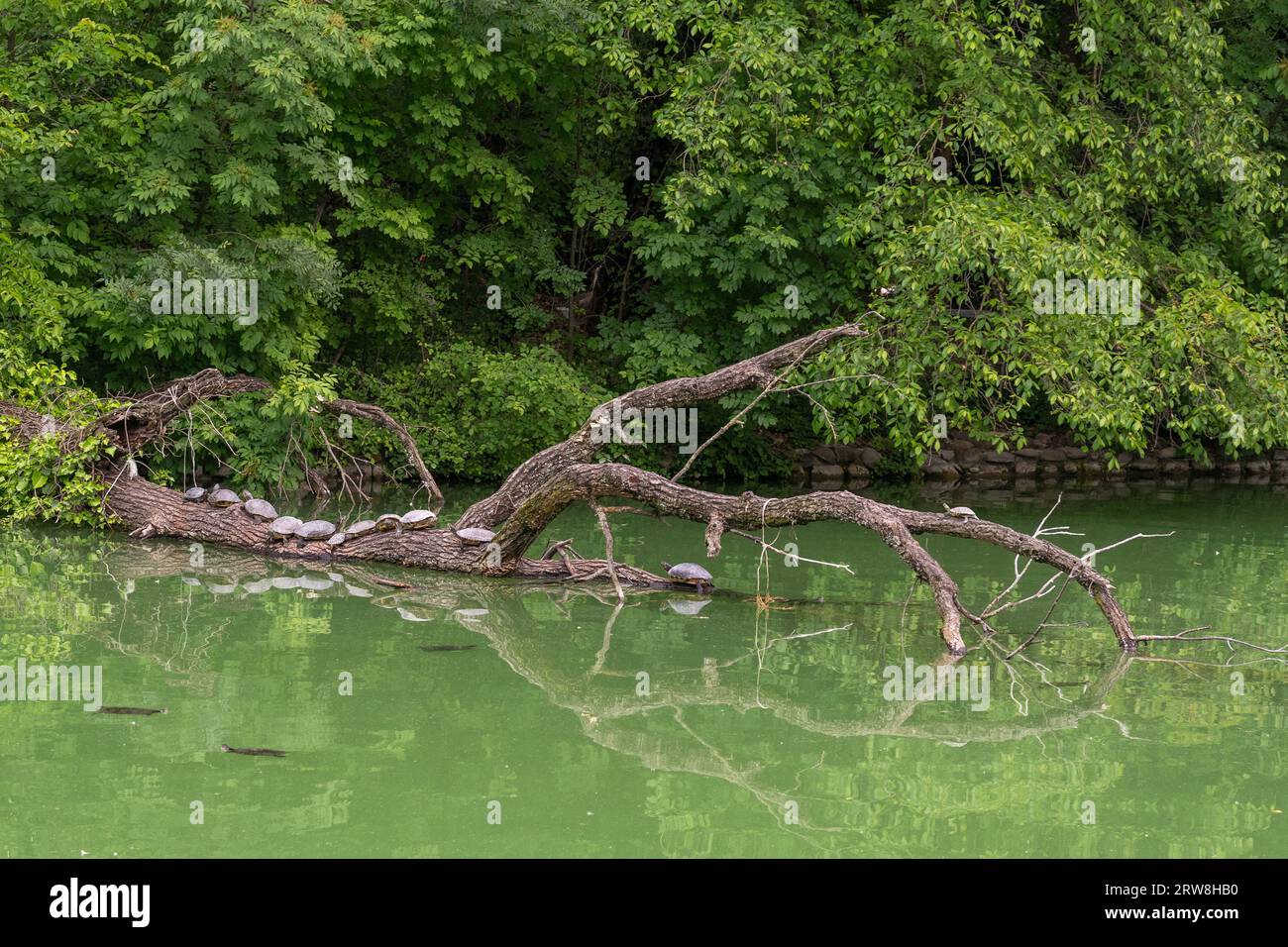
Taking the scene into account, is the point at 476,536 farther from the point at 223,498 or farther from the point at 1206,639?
the point at 1206,639

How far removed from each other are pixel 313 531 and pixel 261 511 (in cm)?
66

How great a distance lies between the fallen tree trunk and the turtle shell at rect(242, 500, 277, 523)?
65 millimetres

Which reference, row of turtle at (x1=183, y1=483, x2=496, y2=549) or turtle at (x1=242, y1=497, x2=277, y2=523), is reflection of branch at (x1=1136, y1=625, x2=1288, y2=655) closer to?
row of turtle at (x1=183, y1=483, x2=496, y2=549)

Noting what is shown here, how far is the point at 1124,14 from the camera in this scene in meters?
14.5

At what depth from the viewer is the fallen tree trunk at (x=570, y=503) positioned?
797cm

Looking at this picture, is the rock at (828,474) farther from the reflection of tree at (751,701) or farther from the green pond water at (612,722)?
the reflection of tree at (751,701)

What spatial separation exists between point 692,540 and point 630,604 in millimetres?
2794

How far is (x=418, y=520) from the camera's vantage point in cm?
1017

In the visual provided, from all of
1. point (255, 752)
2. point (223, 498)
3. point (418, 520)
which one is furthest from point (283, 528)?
point (255, 752)

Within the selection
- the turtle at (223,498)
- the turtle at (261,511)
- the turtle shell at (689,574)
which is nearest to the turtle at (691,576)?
the turtle shell at (689,574)

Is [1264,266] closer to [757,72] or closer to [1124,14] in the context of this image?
[1124,14]

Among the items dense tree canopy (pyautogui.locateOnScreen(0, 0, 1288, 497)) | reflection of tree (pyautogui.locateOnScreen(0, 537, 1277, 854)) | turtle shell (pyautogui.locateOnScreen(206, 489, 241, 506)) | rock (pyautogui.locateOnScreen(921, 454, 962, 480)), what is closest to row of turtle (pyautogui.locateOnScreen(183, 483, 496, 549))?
reflection of tree (pyautogui.locateOnScreen(0, 537, 1277, 854))

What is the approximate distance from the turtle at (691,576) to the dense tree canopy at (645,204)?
3445 millimetres

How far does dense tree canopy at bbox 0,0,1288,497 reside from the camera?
12391mm
